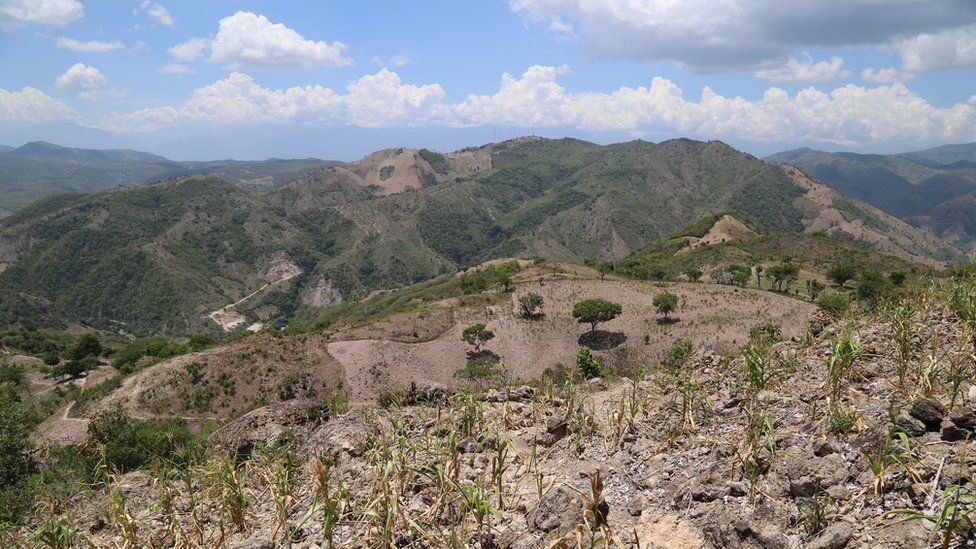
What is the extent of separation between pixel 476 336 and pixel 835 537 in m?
40.0

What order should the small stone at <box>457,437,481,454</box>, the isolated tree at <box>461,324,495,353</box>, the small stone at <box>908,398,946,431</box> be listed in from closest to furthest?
the small stone at <box>908,398,946,431</box>, the small stone at <box>457,437,481,454</box>, the isolated tree at <box>461,324,495,353</box>

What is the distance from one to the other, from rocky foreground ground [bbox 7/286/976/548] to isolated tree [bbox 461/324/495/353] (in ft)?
108

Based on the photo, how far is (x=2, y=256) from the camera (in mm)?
162750

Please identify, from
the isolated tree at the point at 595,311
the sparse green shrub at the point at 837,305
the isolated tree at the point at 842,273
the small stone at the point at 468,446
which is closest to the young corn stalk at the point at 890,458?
the small stone at the point at 468,446

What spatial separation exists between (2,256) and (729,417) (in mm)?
236209

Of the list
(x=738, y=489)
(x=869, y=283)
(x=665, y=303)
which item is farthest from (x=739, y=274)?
(x=738, y=489)

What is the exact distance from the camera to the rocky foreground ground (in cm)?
535

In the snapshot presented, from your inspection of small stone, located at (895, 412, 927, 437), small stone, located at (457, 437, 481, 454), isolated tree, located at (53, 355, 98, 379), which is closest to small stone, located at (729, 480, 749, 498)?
small stone, located at (895, 412, 927, 437)

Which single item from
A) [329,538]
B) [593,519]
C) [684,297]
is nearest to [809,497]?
[593,519]

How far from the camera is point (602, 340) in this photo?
44.7 metres

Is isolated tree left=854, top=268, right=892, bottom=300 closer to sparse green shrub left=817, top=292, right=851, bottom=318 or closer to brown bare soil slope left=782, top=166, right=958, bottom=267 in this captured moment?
sparse green shrub left=817, top=292, right=851, bottom=318

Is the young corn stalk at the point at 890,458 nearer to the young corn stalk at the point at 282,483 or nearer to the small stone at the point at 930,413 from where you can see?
the small stone at the point at 930,413

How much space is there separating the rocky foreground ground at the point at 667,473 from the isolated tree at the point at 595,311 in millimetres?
34157

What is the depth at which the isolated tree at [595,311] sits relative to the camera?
45.0m
